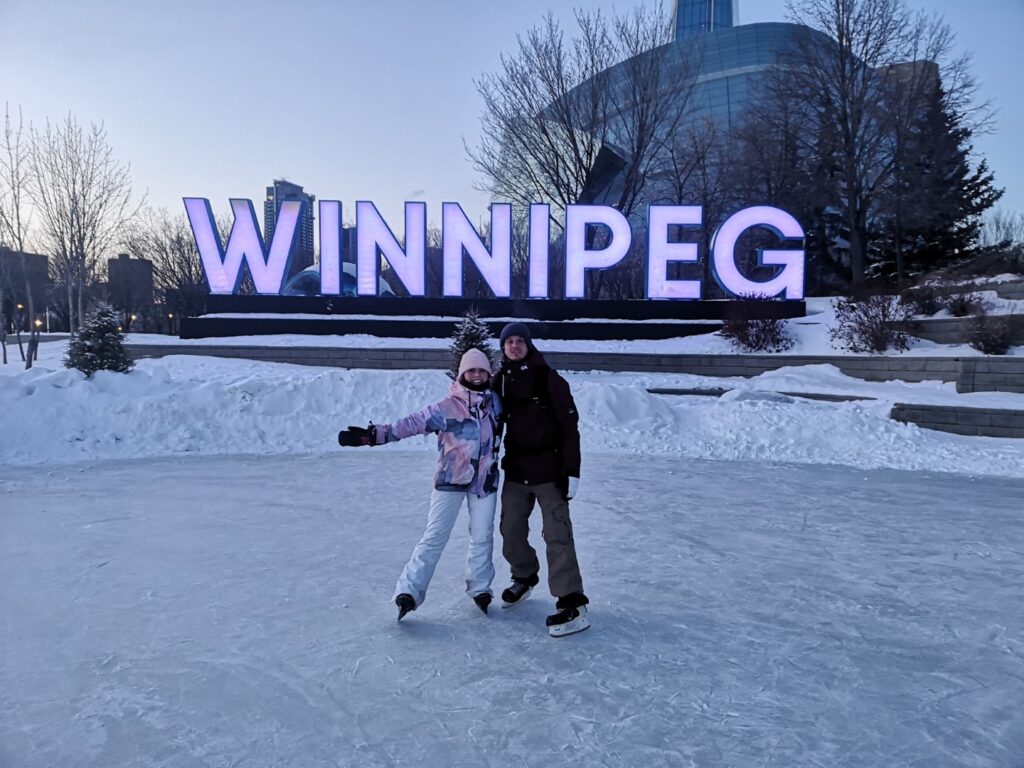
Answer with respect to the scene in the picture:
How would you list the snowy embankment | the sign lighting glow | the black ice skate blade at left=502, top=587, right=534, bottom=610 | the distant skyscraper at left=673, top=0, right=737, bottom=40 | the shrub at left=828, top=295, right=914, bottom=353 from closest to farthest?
the black ice skate blade at left=502, top=587, right=534, bottom=610 < the snowy embankment < the shrub at left=828, top=295, right=914, bottom=353 < the sign lighting glow < the distant skyscraper at left=673, top=0, right=737, bottom=40

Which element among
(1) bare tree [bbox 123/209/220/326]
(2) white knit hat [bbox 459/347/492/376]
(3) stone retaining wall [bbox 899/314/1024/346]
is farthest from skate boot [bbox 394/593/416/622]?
(1) bare tree [bbox 123/209/220/326]

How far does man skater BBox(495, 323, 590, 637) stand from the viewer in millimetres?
3695

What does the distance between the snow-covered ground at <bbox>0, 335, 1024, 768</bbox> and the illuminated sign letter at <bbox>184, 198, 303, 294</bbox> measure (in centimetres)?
1117

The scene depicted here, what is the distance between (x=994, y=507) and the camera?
6.75m

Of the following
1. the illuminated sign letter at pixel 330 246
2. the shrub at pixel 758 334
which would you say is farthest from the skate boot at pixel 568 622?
the illuminated sign letter at pixel 330 246

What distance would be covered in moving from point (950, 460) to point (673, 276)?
28.4 metres

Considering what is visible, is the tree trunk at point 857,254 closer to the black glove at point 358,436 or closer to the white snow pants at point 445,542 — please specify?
the white snow pants at point 445,542

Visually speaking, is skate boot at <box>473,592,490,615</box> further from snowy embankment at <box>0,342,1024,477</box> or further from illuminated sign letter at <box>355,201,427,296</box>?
illuminated sign letter at <box>355,201,427,296</box>

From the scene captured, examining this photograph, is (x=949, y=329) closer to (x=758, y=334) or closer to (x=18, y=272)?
(x=758, y=334)

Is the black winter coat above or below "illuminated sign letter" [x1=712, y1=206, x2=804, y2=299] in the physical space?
below

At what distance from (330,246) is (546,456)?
17.3 metres

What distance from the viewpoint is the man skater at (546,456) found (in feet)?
12.1

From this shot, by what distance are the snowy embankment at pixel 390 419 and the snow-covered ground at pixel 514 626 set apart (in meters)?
0.54

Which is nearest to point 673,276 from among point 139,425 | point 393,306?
point 393,306
